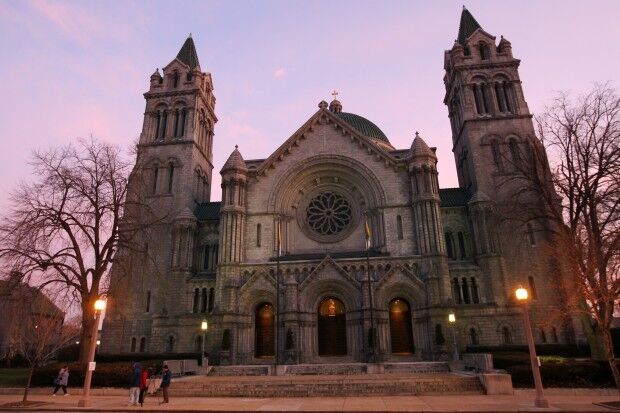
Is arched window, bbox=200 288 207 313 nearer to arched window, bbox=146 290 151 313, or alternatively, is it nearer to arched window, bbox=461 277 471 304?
arched window, bbox=146 290 151 313

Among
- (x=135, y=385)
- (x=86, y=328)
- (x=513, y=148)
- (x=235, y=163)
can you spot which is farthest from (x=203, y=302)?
(x=513, y=148)

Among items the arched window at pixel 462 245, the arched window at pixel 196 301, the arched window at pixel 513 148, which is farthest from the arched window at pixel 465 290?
the arched window at pixel 196 301

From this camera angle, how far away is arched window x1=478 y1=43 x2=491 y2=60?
4153 centimetres

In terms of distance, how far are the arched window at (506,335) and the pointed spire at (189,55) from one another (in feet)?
129

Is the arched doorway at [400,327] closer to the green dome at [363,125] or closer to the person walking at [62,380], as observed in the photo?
the person walking at [62,380]

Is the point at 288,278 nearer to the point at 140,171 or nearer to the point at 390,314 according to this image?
the point at 390,314

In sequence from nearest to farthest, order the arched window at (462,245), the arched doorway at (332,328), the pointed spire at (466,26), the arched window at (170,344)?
1. the arched doorway at (332,328)
2. the arched window at (170,344)
3. the arched window at (462,245)
4. the pointed spire at (466,26)

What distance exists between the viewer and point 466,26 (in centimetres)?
4478

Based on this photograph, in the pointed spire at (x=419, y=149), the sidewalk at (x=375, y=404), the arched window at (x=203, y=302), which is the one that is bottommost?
the sidewalk at (x=375, y=404)

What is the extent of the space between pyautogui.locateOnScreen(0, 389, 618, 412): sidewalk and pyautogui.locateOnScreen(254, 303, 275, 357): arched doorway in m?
13.0

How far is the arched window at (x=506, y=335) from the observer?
2966 cm

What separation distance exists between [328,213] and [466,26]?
86.8 feet

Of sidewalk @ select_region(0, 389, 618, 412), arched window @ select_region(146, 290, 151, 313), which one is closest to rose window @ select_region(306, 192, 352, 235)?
arched window @ select_region(146, 290, 151, 313)

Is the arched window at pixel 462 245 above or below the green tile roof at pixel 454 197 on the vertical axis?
below
